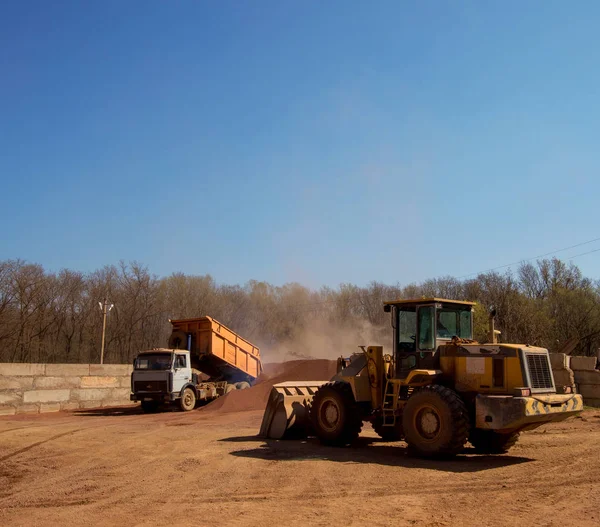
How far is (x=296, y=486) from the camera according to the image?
8531 millimetres

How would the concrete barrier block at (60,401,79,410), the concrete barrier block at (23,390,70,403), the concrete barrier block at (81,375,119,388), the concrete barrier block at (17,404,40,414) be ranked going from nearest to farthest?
→ the concrete barrier block at (17,404,40,414) → the concrete barrier block at (23,390,70,403) → the concrete barrier block at (60,401,79,410) → the concrete barrier block at (81,375,119,388)

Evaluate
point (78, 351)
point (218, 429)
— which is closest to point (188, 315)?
point (78, 351)

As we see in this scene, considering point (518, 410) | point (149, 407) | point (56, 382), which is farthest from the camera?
point (56, 382)

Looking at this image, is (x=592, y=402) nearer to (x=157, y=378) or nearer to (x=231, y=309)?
(x=157, y=378)

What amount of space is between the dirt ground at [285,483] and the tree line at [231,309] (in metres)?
24.6

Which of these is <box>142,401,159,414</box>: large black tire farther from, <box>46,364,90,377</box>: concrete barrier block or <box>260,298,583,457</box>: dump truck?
<box>260,298,583,457</box>: dump truck

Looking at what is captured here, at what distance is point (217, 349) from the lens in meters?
25.5

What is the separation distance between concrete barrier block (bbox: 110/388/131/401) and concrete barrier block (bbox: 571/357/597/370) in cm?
1894

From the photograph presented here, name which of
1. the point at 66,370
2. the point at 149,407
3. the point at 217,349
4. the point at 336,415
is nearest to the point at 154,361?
the point at 149,407

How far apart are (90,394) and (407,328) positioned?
18.5 m

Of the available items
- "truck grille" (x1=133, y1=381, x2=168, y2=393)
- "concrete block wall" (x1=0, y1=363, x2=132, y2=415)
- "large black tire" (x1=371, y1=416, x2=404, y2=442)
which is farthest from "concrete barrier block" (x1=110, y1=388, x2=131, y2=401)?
"large black tire" (x1=371, y1=416, x2=404, y2=442)

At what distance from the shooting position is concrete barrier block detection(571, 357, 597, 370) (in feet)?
68.1

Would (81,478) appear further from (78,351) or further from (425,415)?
(78,351)

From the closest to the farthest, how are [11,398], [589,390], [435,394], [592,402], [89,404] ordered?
[435,394] < [592,402] < [589,390] < [11,398] < [89,404]
